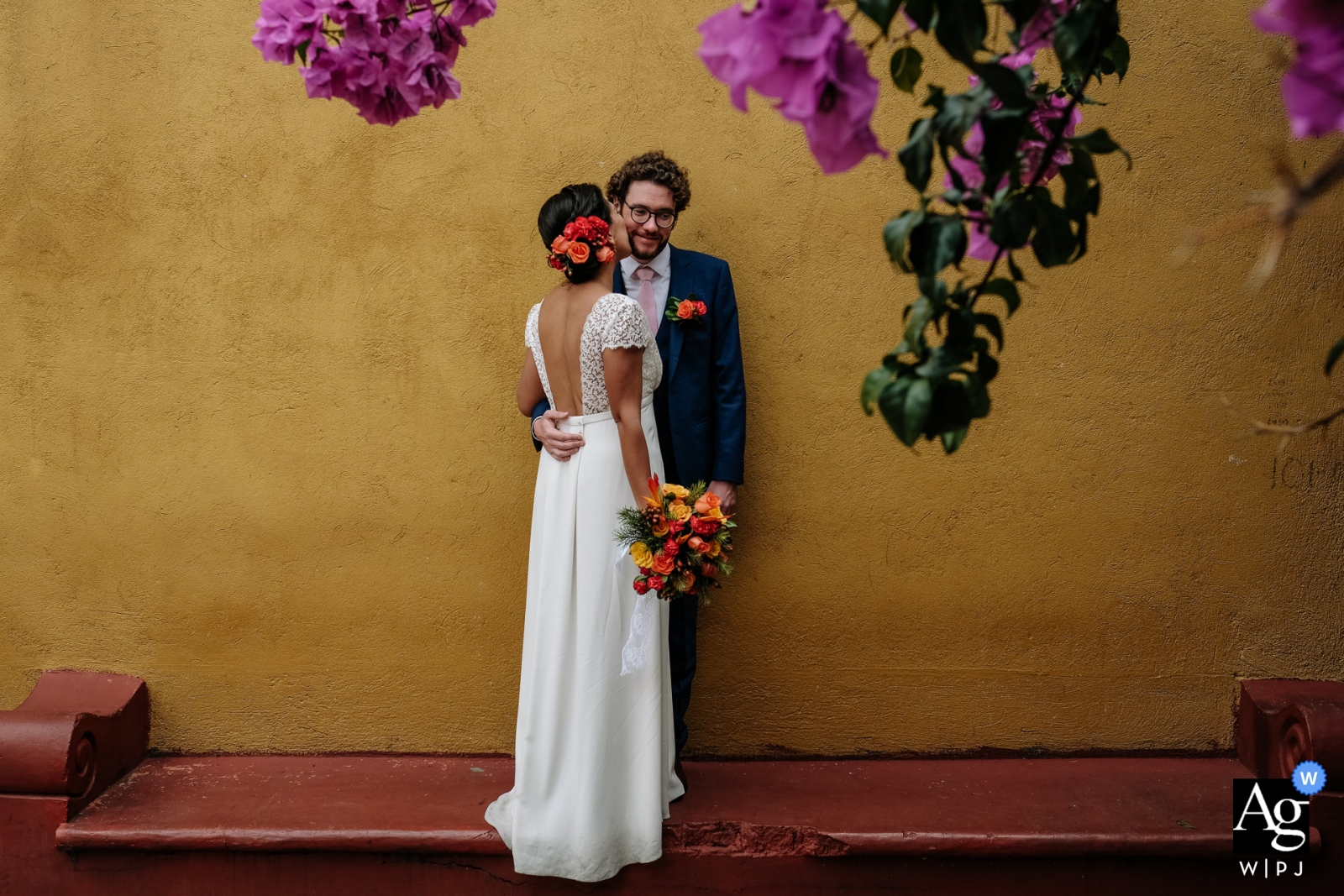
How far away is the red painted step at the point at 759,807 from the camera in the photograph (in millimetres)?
3381

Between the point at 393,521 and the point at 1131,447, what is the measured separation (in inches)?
108

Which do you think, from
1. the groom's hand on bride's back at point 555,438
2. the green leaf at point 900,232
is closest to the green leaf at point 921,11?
the green leaf at point 900,232

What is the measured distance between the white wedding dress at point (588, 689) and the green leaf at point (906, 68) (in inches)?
69.7

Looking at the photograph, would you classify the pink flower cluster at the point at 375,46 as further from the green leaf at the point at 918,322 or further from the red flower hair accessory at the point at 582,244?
the red flower hair accessory at the point at 582,244

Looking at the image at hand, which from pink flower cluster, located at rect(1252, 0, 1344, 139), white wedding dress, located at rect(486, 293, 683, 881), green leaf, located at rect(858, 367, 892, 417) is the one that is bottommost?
white wedding dress, located at rect(486, 293, 683, 881)

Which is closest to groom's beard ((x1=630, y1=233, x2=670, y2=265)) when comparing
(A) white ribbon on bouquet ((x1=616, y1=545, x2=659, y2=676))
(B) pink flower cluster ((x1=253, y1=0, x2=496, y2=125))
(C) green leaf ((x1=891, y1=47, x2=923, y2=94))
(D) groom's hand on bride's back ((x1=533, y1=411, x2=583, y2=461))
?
(D) groom's hand on bride's back ((x1=533, y1=411, x2=583, y2=461))

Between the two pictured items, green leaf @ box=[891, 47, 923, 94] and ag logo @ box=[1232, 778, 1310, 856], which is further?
ag logo @ box=[1232, 778, 1310, 856]

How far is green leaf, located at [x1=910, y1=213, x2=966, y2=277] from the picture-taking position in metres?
1.33

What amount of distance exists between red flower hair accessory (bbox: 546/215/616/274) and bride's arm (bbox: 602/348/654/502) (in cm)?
28

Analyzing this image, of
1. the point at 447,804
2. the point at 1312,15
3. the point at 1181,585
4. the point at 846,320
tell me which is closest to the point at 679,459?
the point at 846,320

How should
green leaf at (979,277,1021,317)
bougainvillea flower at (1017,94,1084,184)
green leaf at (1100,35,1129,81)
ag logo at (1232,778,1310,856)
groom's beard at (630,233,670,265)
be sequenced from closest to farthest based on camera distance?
green leaf at (979,277,1021,317), bougainvillea flower at (1017,94,1084,184), green leaf at (1100,35,1129,81), ag logo at (1232,778,1310,856), groom's beard at (630,233,670,265)

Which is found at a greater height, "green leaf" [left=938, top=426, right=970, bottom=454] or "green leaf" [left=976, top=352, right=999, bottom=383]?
"green leaf" [left=976, top=352, right=999, bottom=383]

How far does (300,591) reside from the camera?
402cm

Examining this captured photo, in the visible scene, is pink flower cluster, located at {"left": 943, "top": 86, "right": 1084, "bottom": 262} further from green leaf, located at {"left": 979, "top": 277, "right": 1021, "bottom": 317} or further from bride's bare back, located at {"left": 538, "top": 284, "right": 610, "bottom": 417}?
bride's bare back, located at {"left": 538, "top": 284, "right": 610, "bottom": 417}
